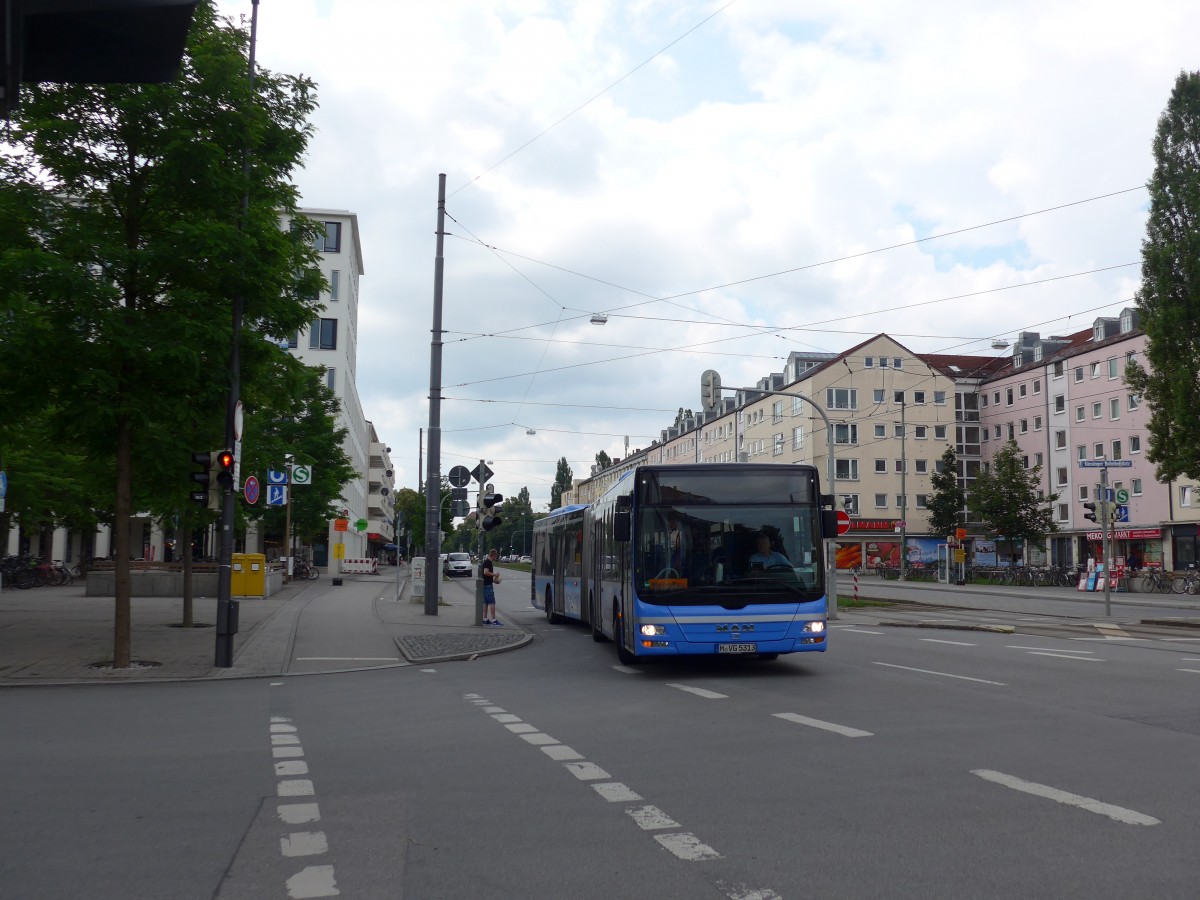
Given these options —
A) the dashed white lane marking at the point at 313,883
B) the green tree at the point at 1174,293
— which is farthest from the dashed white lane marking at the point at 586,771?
the green tree at the point at 1174,293

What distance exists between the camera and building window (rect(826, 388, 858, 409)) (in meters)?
88.8

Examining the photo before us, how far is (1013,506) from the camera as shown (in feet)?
193

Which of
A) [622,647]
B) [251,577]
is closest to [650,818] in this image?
[622,647]

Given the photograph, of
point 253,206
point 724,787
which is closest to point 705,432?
point 253,206

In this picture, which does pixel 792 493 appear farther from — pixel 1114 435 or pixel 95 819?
pixel 1114 435

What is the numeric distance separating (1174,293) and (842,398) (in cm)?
5080

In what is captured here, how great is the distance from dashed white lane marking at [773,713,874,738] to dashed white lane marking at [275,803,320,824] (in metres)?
4.46

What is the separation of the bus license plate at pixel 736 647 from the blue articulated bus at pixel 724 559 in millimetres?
12

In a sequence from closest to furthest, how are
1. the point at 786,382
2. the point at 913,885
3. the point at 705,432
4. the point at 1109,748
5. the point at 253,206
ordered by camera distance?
the point at 913,885
the point at 1109,748
the point at 253,206
the point at 786,382
the point at 705,432

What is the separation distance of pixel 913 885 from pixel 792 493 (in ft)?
32.7

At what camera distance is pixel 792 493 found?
14.9 m

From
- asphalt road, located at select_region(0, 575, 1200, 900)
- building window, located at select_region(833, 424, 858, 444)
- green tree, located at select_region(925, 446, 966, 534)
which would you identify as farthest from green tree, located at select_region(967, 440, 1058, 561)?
asphalt road, located at select_region(0, 575, 1200, 900)

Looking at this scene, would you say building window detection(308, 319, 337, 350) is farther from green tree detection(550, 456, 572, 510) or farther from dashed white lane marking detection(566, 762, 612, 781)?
→ green tree detection(550, 456, 572, 510)

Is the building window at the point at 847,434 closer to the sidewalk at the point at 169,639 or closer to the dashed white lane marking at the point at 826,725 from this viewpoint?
the sidewalk at the point at 169,639
